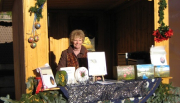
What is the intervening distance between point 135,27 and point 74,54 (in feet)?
9.31

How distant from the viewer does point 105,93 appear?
417cm

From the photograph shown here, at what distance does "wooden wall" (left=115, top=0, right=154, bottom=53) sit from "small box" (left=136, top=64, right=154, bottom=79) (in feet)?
4.73

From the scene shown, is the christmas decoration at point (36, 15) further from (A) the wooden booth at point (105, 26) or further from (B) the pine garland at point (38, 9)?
(A) the wooden booth at point (105, 26)

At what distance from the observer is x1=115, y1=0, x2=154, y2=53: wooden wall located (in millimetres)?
6214

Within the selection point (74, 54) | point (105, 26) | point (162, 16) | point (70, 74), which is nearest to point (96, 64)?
point (70, 74)

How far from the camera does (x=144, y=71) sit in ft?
15.0

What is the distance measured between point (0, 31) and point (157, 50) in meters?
8.50

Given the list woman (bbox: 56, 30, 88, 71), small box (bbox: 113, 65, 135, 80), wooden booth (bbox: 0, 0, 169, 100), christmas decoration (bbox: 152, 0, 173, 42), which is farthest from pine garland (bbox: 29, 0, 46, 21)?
christmas decoration (bbox: 152, 0, 173, 42)

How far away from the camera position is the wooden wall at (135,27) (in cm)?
621

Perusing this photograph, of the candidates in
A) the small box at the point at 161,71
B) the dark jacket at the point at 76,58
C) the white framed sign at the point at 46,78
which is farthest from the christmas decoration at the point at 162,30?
the white framed sign at the point at 46,78

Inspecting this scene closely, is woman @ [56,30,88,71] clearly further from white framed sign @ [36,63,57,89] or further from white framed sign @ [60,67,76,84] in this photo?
white framed sign @ [36,63,57,89]

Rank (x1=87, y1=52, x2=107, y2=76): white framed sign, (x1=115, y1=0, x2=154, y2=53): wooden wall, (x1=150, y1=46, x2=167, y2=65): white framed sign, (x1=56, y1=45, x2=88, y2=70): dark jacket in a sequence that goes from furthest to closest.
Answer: (x1=115, y1=0, x2=154, y2=53): wooden wall, (x1=150, y1=46, x2=167, y2=65): white framed sign, (x1=56, y1=45, x2=88, y2=70): dark jacket, (x1=87, y1=52, x2=107, y2=76): white framed sign

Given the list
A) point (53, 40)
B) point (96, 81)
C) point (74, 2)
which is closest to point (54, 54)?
point (53, 40)

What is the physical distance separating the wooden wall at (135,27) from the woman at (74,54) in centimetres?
201
